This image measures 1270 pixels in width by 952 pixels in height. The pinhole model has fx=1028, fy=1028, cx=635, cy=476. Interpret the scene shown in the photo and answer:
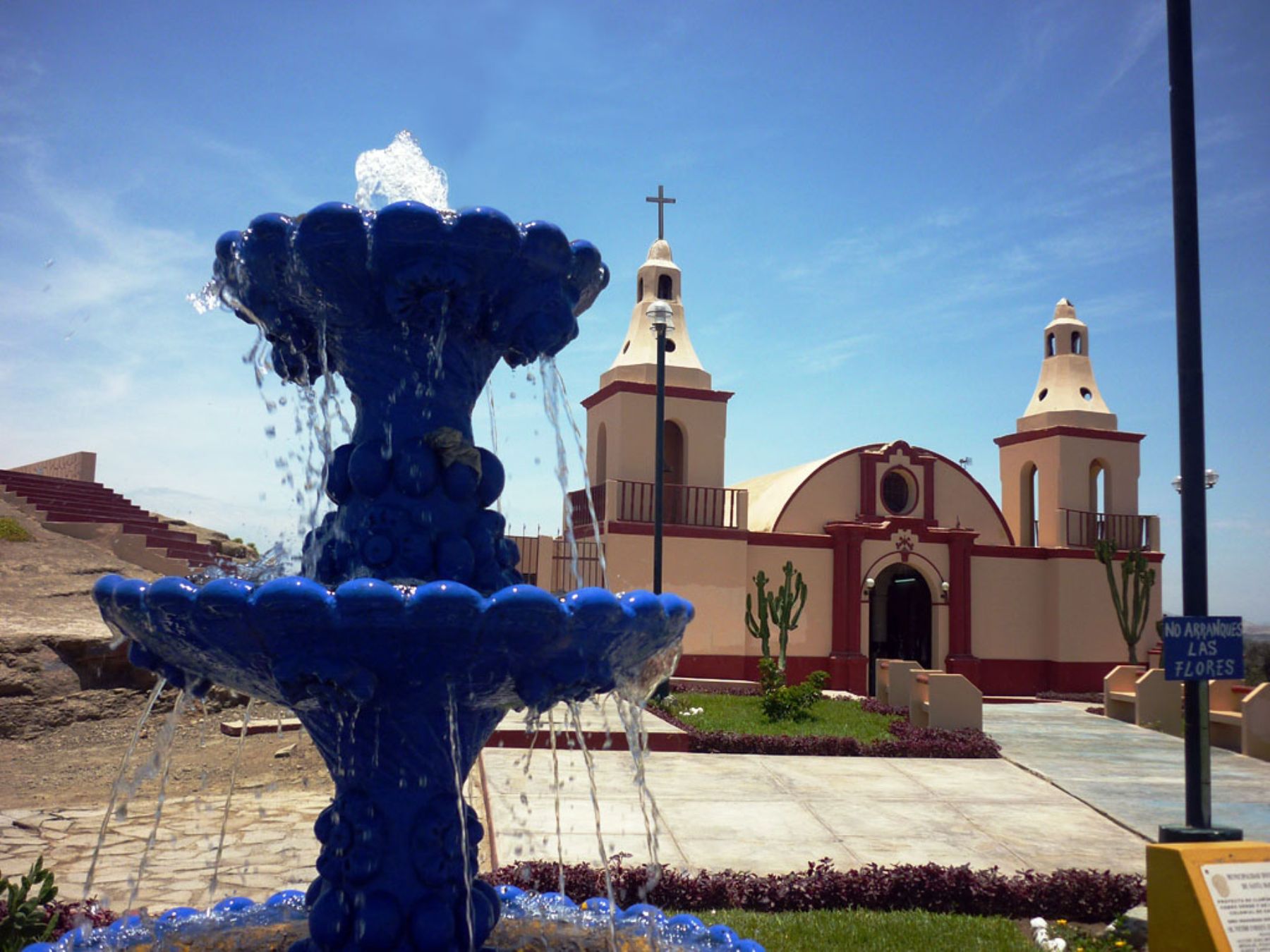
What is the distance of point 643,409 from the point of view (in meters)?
21.3

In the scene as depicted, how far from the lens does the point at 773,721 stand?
14594 millimetres

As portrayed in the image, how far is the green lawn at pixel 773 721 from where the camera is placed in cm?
1372

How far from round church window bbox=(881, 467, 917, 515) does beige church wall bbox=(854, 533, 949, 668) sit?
1229 mm

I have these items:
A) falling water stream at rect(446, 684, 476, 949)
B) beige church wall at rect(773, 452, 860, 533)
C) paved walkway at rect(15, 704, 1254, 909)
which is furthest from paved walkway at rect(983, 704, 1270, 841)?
falling water stream at rect(446, 684, 476, 949)

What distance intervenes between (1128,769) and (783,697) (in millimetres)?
4556

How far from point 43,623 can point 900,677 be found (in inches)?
510

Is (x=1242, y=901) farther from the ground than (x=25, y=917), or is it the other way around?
(x=1242, y=901)

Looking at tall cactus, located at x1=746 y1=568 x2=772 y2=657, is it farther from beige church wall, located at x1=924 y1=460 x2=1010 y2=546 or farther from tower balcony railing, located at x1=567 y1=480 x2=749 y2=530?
beige church wall, located at x1=924 y1=460 x2=1010 y2=546

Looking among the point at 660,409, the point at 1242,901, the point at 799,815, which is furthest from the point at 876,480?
the point at 1242,901

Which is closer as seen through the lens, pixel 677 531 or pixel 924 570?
pixel 677 531

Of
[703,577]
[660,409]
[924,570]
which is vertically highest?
[660,409]

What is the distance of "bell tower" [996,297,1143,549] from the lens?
2427cm

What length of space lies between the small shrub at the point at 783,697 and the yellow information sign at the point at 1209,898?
33.3ft

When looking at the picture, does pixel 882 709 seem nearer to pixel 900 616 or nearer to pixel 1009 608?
pixel 1009 608
